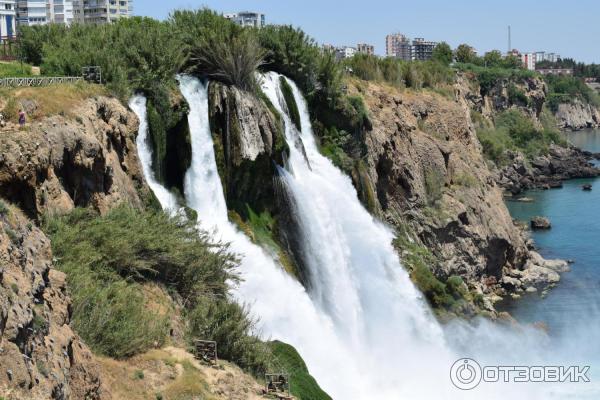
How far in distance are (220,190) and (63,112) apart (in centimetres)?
777

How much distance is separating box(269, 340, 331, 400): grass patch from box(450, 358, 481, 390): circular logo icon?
26.6 ft

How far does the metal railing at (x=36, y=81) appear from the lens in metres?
21.7

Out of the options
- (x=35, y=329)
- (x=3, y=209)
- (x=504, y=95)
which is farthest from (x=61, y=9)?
(x=35, y=329)

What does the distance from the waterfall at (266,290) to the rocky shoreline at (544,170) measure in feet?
167

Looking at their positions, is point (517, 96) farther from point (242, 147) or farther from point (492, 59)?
point (242, 147)

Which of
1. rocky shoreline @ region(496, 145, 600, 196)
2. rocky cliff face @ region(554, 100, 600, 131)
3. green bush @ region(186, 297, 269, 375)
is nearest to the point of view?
green bush @ region(186, 297, 269, 375)

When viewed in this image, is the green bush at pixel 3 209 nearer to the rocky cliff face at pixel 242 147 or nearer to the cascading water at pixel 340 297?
the cascading water at pixel 340 297

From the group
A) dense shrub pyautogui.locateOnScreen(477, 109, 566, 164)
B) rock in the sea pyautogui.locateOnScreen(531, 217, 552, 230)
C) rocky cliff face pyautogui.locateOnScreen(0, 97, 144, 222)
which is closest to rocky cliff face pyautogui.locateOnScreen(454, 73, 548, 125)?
dense shrub pyautogui.locateOnScreen(477, 109, 566, 164)

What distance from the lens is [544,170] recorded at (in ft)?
284

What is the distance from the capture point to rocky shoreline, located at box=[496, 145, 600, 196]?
77.2 m

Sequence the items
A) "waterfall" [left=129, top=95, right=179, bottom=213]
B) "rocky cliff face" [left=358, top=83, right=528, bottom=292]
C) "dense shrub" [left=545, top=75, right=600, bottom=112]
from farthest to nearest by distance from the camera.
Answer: "dense shrub" [left=545, top=75, right=600, bottom=112], "rocky cliff face" [left=358, top=83, right=528, bottom=292], "waterfall" [left=129, top=95, right=179, bottom=213]

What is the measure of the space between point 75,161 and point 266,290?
7.44m

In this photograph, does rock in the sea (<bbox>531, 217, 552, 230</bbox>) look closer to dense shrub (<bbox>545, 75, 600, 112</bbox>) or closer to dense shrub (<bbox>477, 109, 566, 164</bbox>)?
dense shrub (<bbox>477, 109, 566, 164</bbox>)

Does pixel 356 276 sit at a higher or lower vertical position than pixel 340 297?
higher
